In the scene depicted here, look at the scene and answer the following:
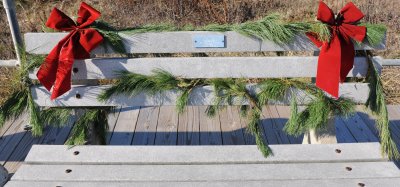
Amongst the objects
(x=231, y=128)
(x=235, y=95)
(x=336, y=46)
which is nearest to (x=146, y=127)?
(x=231, y=128)

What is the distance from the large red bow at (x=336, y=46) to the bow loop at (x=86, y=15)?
962 millimetres

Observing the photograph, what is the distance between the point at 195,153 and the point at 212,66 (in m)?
0.41

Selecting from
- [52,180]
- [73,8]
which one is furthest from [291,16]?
[52,180]

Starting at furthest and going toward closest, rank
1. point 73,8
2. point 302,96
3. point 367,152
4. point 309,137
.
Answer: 1. point 73,8
2. point 309,137
3. point 302,96
4. point 367,152

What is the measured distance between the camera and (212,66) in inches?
75.5

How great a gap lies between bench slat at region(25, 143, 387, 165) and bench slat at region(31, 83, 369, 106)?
238 mm

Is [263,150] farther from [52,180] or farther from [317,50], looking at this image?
[52,180]

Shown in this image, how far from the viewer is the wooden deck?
2904 millimetres

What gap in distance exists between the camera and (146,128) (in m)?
3.12

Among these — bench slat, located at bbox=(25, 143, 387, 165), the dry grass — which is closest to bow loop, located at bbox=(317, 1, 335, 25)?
bench slat, located at bbox=(25, 143, 387, 165)

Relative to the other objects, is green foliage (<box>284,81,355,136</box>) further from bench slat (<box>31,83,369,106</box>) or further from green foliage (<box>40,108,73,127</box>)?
green foliage (<box>40,108,73,127</box>)

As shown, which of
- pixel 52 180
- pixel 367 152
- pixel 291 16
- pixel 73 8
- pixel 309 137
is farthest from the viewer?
pixel 73 8

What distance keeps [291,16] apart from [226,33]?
4336 millimetres

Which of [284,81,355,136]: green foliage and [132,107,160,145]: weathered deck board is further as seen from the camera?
[132,107,160,145]: weathered deck board
